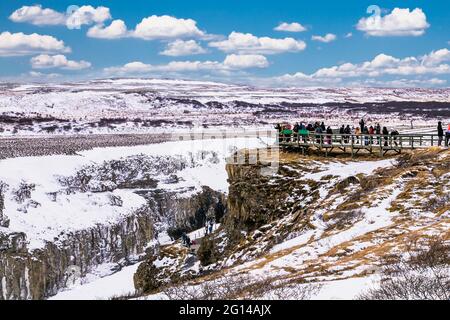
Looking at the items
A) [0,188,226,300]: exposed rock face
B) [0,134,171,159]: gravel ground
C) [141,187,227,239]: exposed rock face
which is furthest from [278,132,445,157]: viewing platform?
[0,134,171,159]: gravel ground

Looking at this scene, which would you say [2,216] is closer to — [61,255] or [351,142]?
[61,255]

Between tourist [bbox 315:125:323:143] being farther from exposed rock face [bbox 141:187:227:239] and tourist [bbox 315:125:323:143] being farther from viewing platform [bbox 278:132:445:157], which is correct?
exposed rock face [bbox 141:187:227:239]

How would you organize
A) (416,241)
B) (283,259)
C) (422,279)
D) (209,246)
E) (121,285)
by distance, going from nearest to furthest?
(422,279) < (416,241) < (283,259) < (209,246) < (121,285)

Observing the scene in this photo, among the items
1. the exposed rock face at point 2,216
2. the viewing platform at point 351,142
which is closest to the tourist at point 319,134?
the viewing platform at point 351,142

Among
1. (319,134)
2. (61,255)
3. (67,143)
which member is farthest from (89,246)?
(67,143)
